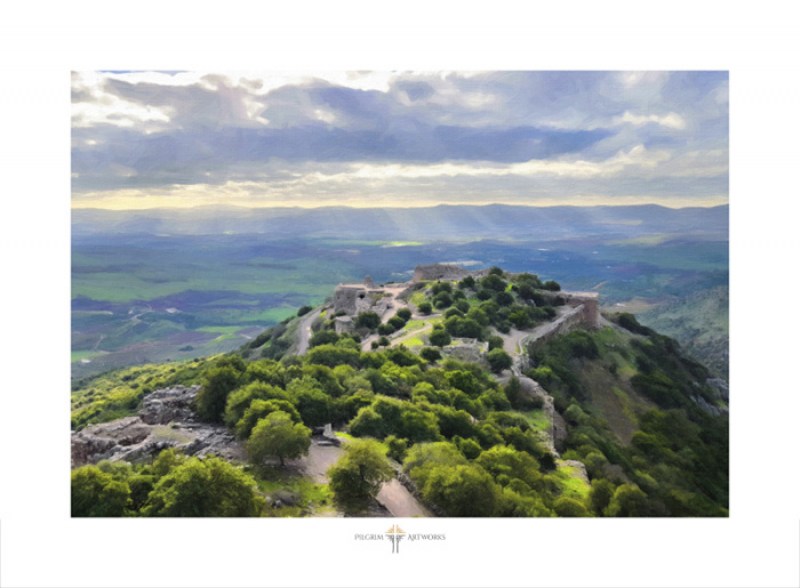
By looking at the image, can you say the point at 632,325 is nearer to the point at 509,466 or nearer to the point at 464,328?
the point at 464,328

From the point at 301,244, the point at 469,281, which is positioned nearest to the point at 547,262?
the point at 469,281

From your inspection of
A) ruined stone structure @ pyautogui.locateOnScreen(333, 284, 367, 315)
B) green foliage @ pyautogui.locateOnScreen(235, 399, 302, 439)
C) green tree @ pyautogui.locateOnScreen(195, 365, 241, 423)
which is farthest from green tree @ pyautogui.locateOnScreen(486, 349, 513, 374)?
ruined stone structure @ pyautogui.locateOnScreen(333, 284, 367, 315)

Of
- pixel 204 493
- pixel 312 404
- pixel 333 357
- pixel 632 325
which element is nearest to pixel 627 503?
pixel 312 404

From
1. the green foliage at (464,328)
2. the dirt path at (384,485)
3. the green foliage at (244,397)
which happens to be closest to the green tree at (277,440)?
the dirt path at (384,485)

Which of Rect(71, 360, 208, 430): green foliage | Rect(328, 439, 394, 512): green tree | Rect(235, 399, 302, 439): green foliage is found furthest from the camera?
Rect(71, 360, 208, 430): green foliage

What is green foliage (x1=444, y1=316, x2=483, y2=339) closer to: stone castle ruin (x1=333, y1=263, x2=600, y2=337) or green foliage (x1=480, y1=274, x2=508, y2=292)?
stone castle ruin (x1=333, y1=263, x2=600, y2=337)

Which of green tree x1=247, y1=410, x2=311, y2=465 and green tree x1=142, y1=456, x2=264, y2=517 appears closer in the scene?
green tree x1=142, y1=456, x2=264, y2=517

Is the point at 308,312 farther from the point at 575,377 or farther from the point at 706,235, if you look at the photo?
the point at 706,235
